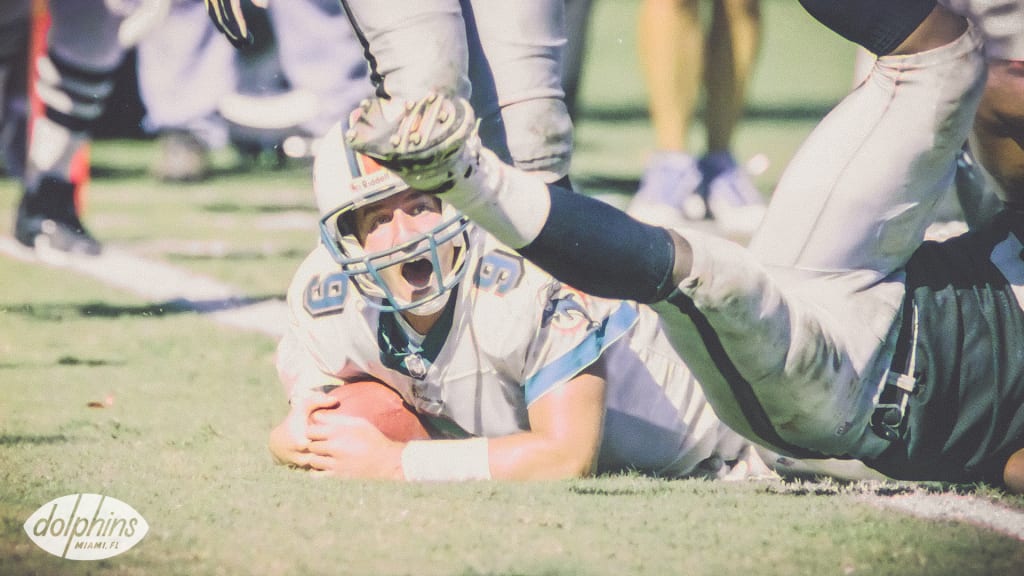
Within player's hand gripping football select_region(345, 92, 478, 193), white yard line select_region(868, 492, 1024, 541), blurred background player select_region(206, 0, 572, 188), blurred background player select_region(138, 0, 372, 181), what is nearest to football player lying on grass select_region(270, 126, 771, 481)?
blurred background player select_region(206, 0, 572, 188)

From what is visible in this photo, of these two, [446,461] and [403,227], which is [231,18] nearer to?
[403,227]

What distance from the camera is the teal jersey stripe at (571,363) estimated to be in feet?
8.52

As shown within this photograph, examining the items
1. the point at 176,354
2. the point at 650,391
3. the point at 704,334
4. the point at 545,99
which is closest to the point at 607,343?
the point at 650,391

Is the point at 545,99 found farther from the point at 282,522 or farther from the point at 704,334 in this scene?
the point at 282,522

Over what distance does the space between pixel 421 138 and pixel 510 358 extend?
776mm

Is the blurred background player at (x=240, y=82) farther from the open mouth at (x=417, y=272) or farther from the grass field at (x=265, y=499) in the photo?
the open mouth at (x=417, y=272)

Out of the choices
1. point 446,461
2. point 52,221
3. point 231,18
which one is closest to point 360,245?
point 446,461

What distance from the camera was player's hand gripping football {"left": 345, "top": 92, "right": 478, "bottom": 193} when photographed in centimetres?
194

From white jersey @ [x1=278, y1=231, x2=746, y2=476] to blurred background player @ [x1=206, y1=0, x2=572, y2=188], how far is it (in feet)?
0.89

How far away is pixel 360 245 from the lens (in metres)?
2.73

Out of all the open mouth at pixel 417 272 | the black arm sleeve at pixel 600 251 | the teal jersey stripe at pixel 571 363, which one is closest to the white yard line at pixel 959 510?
the teal jersey stripe at pixel 571 363

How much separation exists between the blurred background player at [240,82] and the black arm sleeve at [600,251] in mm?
4944

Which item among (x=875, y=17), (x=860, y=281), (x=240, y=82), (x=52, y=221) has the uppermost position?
(x=875, y=17)

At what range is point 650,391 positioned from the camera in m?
2.80
